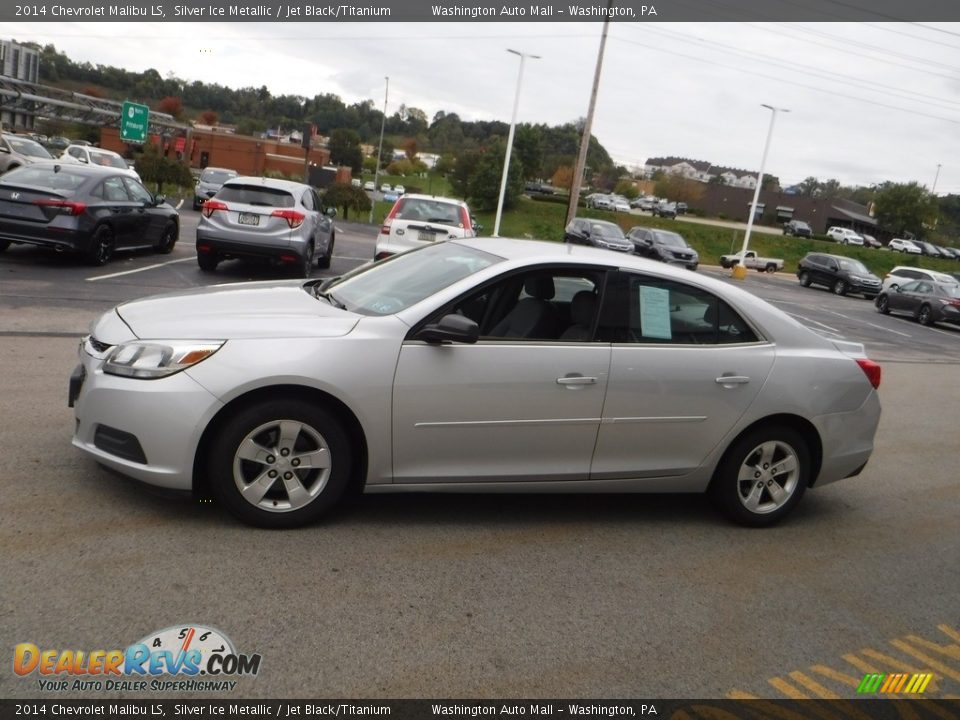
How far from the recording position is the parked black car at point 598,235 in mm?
31734

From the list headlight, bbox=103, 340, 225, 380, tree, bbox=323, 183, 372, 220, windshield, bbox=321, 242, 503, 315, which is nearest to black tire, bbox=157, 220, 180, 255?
windshield, bbox=321, 242, 503, 315

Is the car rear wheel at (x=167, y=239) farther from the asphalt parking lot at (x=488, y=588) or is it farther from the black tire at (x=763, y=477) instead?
the black tire at (x=763, y=477)

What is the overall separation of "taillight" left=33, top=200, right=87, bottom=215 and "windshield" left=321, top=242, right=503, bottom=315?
9.00 m

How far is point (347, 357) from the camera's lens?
14.4 feet

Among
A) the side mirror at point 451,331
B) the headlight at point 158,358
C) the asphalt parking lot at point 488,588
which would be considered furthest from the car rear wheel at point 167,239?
the side mirror at point 451,331

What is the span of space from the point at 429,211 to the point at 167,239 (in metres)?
5.34

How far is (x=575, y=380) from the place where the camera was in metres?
4.79

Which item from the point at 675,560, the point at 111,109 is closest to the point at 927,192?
the point at 111,109

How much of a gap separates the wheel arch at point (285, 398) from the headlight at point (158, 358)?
30 cm

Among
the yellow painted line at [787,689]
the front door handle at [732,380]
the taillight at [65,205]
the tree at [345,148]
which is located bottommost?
the yellow painted line at [787,689]

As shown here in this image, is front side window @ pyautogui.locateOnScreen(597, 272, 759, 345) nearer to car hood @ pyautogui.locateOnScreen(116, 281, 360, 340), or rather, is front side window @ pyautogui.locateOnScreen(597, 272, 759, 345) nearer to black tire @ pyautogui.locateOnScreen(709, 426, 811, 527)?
black tire @ pyautogui.locateOnScreen(709, 426, 811, 527)

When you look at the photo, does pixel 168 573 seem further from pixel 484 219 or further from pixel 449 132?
pixel 449 132

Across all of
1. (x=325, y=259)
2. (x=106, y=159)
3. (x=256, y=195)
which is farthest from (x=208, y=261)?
Answer: (x=106, y=159)

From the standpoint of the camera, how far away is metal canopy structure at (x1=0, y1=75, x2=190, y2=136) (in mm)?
41406
